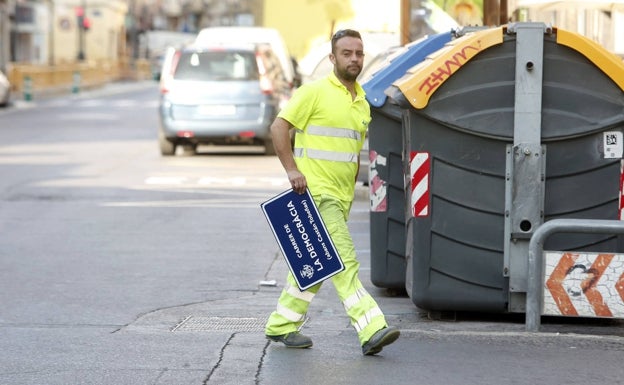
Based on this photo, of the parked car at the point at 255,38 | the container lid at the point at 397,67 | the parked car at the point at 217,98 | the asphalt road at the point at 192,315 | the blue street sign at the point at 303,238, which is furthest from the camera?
the parked car at the point at 255,38

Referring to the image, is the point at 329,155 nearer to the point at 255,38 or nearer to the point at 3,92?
the point at 255,38

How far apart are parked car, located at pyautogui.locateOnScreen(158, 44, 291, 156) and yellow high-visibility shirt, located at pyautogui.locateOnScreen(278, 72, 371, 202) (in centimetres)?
1608

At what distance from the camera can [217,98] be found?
965 inches

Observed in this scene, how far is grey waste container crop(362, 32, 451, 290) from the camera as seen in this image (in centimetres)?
1007

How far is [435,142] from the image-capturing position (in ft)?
29.9

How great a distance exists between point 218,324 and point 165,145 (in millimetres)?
15509

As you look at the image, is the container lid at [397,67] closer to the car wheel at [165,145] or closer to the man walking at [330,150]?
the man walking at [330,150]

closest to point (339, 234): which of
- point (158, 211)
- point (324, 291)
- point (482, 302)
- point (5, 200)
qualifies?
point (482, 302)

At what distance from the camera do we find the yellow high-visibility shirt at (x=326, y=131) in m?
8.20

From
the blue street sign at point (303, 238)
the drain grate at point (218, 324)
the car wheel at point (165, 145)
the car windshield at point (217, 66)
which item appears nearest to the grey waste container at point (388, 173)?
the drain grate at point (218, 324)

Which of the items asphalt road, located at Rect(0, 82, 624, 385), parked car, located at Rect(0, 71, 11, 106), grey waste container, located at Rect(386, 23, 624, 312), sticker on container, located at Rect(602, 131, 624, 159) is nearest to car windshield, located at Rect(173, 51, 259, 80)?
asphalt road, located at Rect(0, 82, 624, 385)

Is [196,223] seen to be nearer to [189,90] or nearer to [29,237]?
[29,237]

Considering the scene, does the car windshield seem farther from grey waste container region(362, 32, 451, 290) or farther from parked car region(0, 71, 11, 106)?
parked car region(0, 71, 11, 106)

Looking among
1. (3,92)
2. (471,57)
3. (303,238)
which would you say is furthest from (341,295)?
(3,92)
